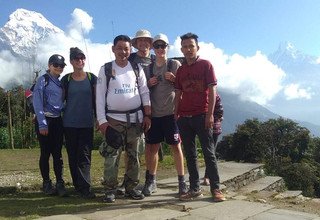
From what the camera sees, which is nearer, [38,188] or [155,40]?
[155,40]

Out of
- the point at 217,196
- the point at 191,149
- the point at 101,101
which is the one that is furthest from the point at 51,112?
the point at 217,196

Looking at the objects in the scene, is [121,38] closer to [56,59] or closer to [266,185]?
[56,59]

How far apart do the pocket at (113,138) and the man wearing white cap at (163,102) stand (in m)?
0.58

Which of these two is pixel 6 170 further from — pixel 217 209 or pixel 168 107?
pixel 217 209

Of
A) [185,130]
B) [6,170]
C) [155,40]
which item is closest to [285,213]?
[185,130]

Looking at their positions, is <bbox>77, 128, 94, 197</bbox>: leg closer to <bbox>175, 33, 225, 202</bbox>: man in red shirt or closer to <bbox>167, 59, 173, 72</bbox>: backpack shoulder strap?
<bbox>175, 33, 225, 202</bbox>: man in red shirt

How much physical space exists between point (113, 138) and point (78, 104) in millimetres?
742

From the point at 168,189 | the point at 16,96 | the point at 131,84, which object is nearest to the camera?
the point at 131,84

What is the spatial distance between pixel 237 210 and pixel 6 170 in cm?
482

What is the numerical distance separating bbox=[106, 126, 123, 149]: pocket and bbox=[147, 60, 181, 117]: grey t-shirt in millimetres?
600

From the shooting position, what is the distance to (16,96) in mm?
25844

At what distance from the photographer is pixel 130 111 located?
466 centimetres

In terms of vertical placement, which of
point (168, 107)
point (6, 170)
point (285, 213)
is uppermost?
point (168, 107)

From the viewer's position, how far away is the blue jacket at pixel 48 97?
482 centimetres
